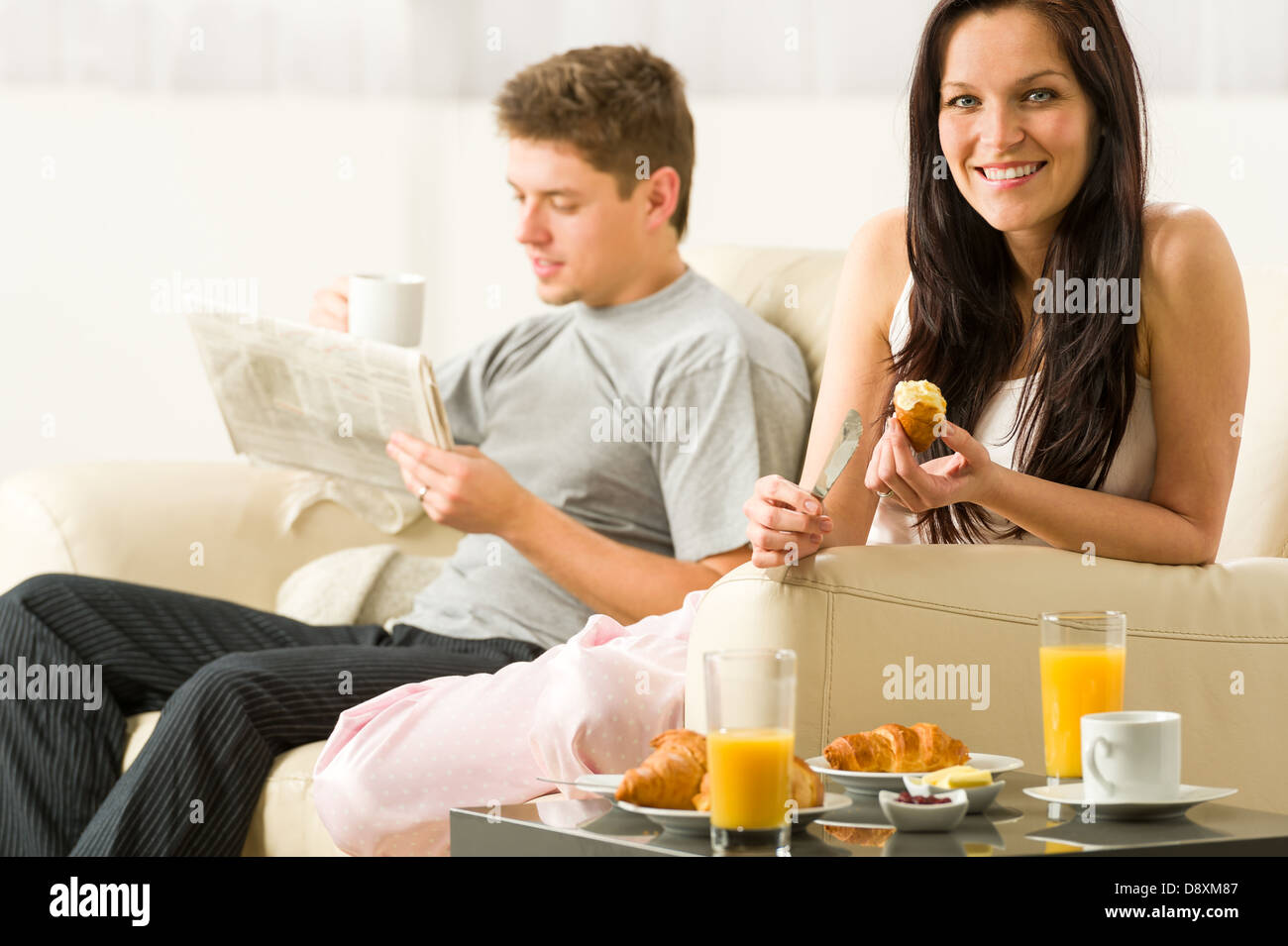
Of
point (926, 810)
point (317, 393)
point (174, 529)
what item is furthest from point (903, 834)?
point (174, 529)

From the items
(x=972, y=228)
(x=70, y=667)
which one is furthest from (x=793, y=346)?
(x=70, y=667)

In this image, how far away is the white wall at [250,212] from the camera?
8.64 feet

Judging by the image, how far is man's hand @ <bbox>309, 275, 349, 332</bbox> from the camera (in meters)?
1.89

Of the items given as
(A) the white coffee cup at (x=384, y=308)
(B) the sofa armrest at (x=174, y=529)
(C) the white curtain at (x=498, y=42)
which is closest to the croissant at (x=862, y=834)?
(A) the white coffee cup at (x=384, y=308)

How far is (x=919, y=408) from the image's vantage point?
1069mm

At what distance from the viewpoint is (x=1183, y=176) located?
2.09 meters

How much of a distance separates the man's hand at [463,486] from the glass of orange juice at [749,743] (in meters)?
0.86

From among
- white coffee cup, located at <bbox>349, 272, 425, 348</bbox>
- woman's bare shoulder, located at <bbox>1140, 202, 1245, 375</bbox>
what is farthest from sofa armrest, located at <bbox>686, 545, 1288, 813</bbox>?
white coffee cup, located at <bbox>349, 272, 425, 348</bbox>

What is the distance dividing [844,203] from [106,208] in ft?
4.62

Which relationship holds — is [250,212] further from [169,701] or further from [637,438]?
[169,701]

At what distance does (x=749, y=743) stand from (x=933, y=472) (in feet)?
1.35

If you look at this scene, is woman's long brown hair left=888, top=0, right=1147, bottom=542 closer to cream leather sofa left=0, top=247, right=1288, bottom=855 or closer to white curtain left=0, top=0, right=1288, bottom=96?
cream leather sofa left=0, top=247, right=1288, bottom=855

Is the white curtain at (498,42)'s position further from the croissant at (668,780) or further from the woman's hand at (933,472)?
the croissant at (668,780)

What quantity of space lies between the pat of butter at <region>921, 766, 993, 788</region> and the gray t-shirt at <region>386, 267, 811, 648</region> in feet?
2.48
